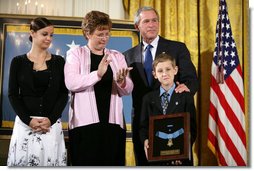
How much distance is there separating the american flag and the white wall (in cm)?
98

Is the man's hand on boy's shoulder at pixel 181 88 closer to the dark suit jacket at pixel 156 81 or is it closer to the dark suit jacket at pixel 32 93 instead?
the dark suit jacket at pixel 156 81

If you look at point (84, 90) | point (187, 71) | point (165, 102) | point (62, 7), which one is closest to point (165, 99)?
point (165, 102)

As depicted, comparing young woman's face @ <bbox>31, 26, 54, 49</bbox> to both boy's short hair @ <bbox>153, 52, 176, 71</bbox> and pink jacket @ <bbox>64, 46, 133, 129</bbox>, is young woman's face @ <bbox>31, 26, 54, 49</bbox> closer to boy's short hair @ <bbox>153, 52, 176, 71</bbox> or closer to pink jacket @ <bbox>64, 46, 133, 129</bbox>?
pink jacket @ <bbox>64, 46, 133, 129</bbox>

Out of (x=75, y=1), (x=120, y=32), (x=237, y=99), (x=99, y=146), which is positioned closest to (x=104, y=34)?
(x=120, y=32)

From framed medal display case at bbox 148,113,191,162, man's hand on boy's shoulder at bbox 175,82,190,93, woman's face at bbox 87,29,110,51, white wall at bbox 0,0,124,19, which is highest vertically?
white wall at bbox 0,0,124,19

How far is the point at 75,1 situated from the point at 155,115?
1293 mm

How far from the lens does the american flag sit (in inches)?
149

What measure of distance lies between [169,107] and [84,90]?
2.54 ft

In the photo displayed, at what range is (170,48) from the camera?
12.7 feet

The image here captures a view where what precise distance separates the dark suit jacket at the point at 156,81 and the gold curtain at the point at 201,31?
9 cm

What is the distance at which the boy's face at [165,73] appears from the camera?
3795mm

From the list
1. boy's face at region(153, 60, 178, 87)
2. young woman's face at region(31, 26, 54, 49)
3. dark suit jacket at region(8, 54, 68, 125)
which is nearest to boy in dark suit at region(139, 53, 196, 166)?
boy's face at region(153, 60, 178, 87)

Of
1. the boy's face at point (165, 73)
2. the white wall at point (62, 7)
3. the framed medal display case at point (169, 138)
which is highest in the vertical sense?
the white wall at point (62, 7)

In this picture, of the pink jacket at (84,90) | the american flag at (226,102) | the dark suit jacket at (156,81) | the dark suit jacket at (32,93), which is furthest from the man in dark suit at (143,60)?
the dark suit jacket at (32,93)
